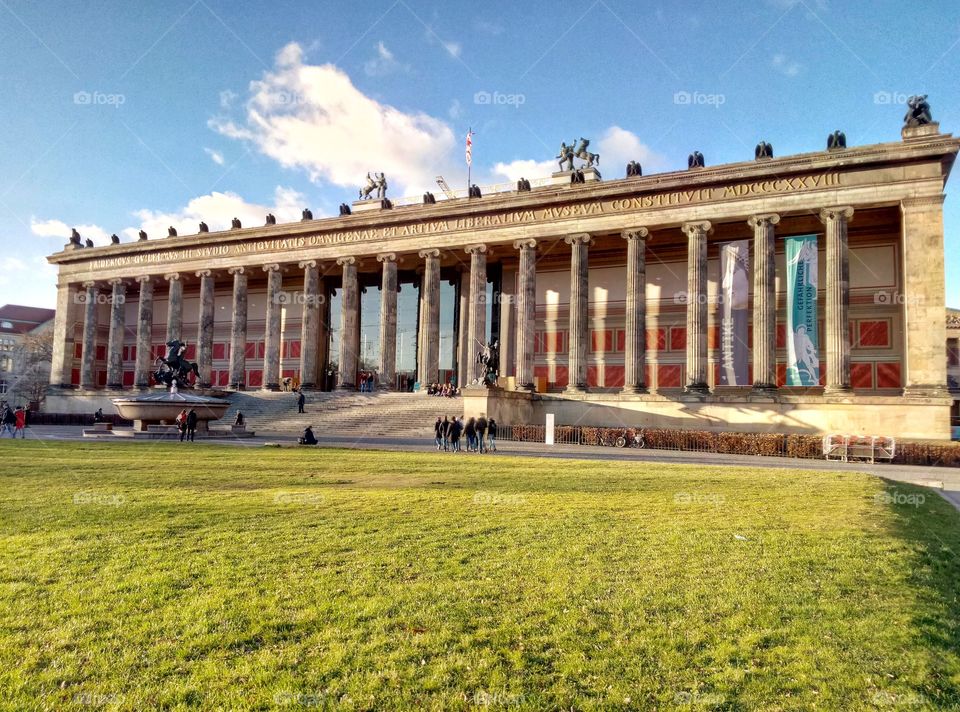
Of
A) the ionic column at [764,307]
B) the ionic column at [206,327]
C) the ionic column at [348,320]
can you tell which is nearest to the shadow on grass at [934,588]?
the ionic column at [764,307]

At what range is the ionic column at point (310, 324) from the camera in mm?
49062

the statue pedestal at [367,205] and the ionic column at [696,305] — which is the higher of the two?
the statue pedestal at [367,205]

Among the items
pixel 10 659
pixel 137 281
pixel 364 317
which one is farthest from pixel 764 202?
pixel 137 281

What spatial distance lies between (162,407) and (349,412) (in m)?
12.5

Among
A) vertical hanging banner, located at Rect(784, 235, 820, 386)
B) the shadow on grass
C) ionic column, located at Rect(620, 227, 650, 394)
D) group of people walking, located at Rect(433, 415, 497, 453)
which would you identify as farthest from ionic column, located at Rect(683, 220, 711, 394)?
the shadow on grass

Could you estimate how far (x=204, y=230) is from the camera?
55.7 m

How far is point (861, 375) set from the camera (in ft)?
131

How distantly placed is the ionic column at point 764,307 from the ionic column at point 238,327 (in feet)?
124

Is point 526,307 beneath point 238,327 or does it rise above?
above

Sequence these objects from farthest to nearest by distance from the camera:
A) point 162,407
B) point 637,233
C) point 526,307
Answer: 1. point 526,307
2. point 637,233
3. point 162,407

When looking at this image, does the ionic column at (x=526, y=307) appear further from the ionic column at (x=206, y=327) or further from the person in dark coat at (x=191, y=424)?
the ionic column at (x=206, y=327)

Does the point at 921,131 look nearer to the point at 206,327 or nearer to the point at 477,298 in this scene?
the point at 477,298

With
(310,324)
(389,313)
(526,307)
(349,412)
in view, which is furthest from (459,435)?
(310,324)

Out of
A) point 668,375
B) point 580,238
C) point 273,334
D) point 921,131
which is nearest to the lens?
point 921,131
